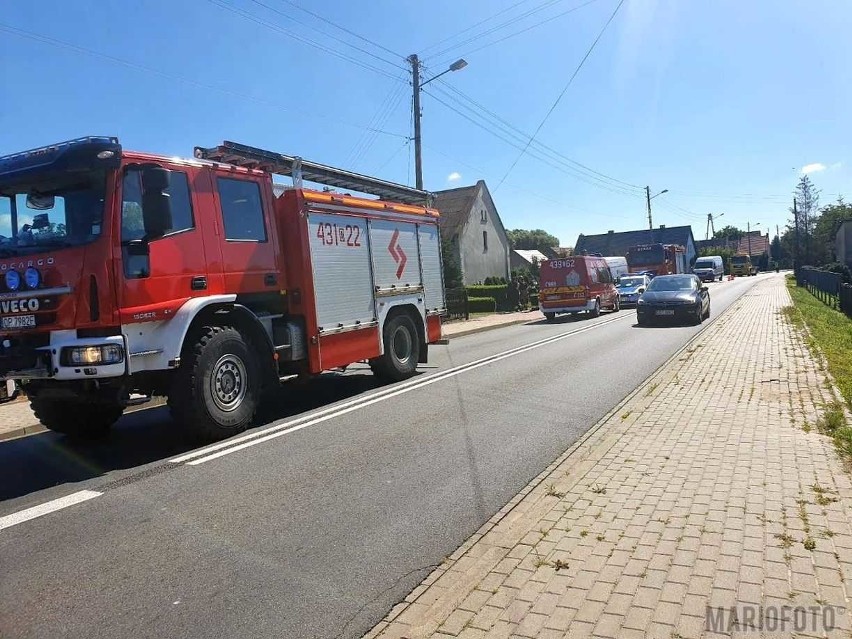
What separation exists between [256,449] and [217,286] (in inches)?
73.8

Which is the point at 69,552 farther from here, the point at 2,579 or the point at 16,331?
the point at 16,331

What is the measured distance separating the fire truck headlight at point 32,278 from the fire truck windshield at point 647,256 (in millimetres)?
38873

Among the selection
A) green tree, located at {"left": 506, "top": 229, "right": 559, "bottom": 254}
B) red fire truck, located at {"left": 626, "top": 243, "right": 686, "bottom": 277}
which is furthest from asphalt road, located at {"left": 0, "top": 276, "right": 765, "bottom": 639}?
green tree, located at {"left": 506, "top": 229, "right": 559, "bottom": 254}

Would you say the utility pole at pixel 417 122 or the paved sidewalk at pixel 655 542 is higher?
the utility pole at pixel 417 122

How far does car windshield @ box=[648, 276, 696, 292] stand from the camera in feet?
66.7

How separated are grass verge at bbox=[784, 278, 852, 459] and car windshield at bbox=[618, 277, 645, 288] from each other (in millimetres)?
7847

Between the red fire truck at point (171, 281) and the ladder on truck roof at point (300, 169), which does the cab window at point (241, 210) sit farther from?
the ladder on truck roof at point (300, 169)

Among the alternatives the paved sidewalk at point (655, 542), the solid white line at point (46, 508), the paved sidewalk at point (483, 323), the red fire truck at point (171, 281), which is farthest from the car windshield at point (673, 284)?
the solid white line at point (46, 508)

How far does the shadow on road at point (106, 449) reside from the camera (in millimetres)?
6043

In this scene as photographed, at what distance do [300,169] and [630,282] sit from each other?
26177 mm

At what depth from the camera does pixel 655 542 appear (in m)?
3.80

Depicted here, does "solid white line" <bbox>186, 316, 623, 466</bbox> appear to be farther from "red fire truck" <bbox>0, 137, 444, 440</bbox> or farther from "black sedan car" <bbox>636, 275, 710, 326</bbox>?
"black sedan car" <bbox>636, 275, 710, 326</bbox>

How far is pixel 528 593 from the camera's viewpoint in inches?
130

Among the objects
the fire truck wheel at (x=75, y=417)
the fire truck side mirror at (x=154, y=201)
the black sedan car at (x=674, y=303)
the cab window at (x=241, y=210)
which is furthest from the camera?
the black sedan car at (x=674, y=303)
